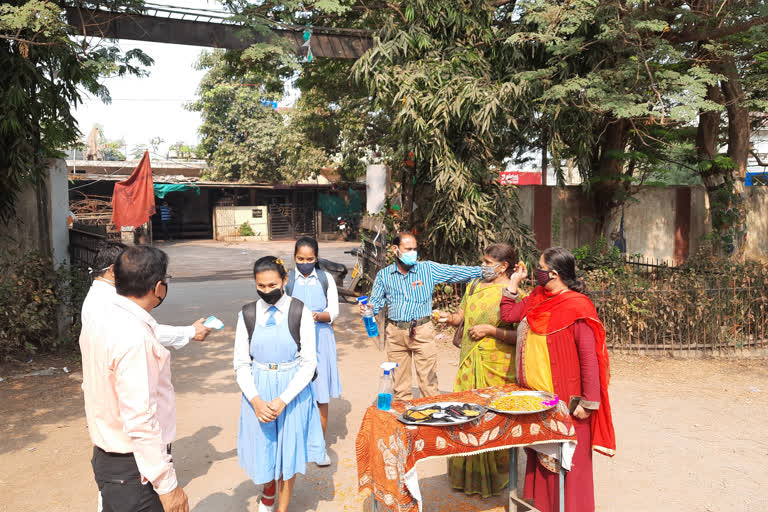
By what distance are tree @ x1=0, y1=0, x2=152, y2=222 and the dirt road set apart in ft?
8.52

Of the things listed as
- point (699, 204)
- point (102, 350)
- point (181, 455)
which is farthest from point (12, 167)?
point (699, 204)

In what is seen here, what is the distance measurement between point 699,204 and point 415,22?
8.07 metres

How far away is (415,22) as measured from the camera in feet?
29.1

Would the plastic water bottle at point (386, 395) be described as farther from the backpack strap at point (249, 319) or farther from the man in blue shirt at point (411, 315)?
the man in blue shirt at point (411, 315)

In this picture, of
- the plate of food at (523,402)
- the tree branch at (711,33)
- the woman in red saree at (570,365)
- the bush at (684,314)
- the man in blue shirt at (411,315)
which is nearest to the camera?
the plate of food at (523,402)

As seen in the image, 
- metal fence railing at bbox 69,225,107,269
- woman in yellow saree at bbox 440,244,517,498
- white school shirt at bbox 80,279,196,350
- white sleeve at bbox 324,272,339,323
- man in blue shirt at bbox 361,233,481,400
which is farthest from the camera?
metal fence railing at bbox 69,225,107,269

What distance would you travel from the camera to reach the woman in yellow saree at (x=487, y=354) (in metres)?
3.98

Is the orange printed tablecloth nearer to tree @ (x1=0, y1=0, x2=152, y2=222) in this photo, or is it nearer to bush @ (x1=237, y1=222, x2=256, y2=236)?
tree @ (x1=0, y1=0, x2=152, y2=222)

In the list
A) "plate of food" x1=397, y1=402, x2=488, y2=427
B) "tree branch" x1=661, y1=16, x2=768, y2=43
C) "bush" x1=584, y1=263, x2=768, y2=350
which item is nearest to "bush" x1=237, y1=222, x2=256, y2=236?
"tree branch" x1=661, y1=16, x2=768, y2=43

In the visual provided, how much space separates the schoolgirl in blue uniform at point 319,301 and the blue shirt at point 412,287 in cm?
43

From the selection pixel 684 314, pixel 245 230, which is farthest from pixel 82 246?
pixel 245 230

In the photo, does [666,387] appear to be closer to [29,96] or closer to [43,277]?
[43,277]

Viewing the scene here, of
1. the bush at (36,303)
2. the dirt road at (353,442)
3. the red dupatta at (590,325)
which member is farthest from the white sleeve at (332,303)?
the bush at (36,303)

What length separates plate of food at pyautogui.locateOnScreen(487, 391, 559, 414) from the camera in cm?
319
